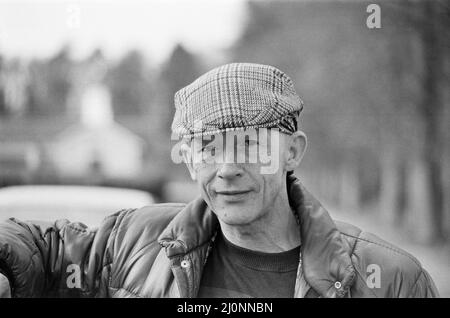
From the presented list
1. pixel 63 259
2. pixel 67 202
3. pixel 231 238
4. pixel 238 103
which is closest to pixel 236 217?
pixel 231 238

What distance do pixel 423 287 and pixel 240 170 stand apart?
0.64 metres

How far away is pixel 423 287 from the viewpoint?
1.75 metres

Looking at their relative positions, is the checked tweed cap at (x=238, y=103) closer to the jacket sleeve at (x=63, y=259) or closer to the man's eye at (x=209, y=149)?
the man's eye at (x=209, y=149)

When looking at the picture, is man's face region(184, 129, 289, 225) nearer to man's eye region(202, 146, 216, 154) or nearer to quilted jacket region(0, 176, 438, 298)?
man's eye region(202, 146, 216, 154)

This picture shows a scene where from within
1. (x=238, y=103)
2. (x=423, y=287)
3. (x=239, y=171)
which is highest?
(x=238, y=103)

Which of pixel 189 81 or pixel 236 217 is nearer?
pixel 236 217

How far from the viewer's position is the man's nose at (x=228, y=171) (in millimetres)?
1706

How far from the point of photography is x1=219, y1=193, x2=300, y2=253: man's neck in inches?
70.0

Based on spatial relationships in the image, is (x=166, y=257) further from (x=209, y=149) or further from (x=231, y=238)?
(x=209, y=149)

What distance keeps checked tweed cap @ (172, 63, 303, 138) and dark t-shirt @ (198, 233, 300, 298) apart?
0.37m

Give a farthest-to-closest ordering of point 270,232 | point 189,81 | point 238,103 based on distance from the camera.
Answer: point 189,81, point 270,232, point 238,103

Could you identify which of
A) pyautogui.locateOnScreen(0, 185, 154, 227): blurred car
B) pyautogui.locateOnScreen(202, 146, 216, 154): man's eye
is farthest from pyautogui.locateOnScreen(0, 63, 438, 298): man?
pyautogui.locateOnScreen(0, 185, 154, 227): blurred car

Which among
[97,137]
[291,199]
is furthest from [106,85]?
[291,199]
